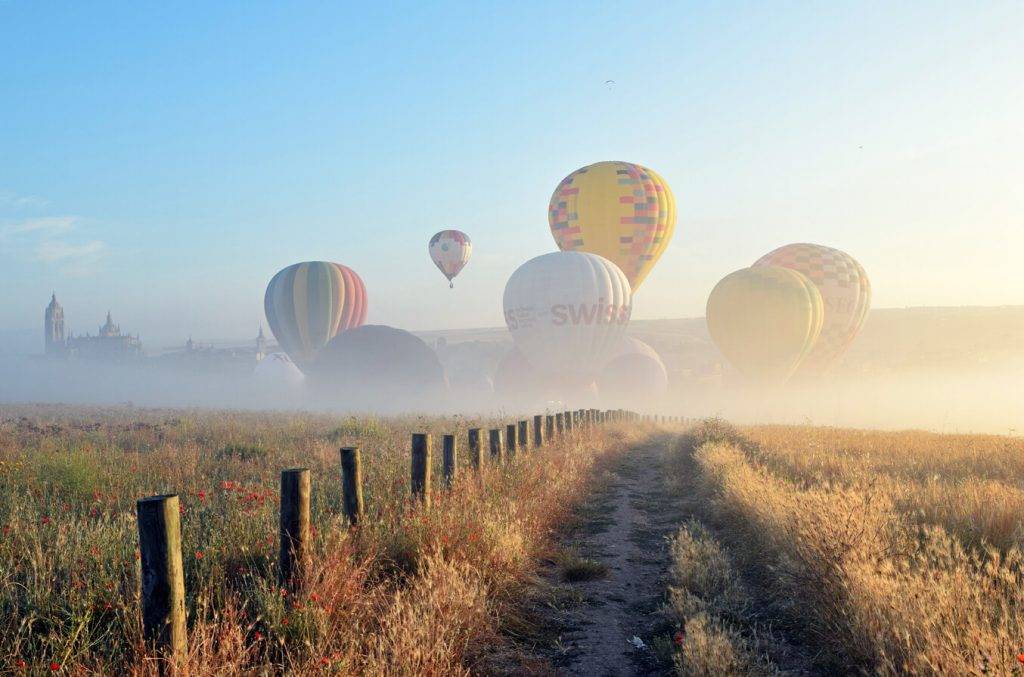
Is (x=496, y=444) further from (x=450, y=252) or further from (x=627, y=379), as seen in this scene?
(x=450, y=252)

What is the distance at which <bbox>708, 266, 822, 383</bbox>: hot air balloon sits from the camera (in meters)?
49.3

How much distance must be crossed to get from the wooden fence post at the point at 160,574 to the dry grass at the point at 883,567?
4019mm

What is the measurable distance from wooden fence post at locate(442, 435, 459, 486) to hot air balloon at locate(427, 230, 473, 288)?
196 feet

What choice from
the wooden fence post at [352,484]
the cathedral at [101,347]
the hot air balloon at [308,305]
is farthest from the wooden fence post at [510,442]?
the cathedral at [101,347]

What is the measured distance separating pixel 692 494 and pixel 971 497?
193 inches

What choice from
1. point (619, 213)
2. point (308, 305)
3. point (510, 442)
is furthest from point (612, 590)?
point (308, 305)

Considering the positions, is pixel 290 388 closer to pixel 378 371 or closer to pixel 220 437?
pixel 378 371

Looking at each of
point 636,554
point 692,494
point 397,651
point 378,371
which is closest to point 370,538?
point 397,651

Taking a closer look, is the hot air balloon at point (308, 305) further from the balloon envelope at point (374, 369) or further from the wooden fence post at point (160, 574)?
the wooden fence post at point (160, 574)

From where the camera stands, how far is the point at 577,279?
43719 millimetres

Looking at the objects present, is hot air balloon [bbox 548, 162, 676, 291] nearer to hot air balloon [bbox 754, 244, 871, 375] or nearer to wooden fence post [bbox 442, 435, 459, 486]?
hot air balloon [bbox 754, 244, 871, 375]

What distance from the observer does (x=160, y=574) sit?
3.82m

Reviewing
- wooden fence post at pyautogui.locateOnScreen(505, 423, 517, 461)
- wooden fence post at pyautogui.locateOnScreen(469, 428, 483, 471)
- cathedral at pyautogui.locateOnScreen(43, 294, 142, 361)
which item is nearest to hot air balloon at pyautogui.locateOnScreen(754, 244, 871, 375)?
wooden fence post at pyautogui.locateOnScreen(505, 423, 517, 461)

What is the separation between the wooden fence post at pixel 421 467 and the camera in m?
7.45
